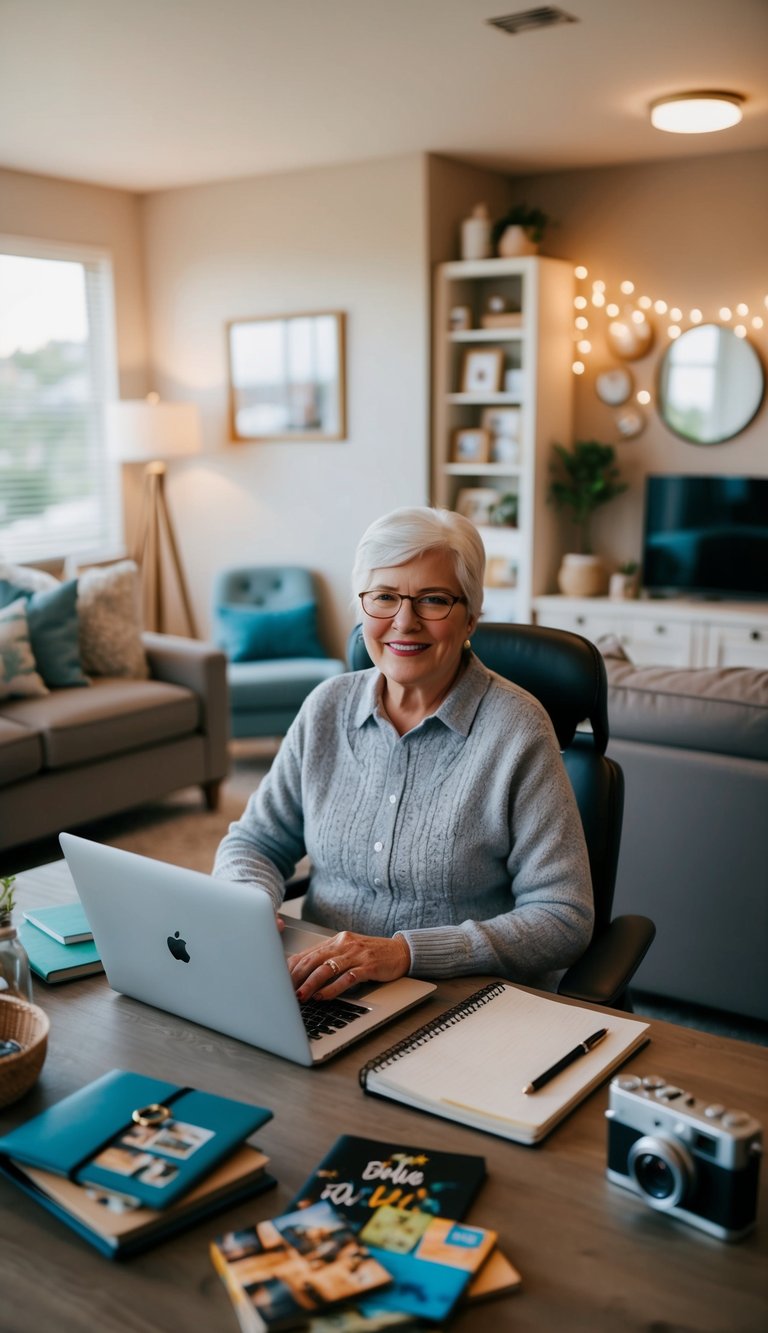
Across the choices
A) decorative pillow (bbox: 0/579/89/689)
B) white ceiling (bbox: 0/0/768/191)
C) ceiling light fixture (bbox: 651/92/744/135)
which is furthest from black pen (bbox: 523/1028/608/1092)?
ceiling light fixture (bbox: 651/92/744/135)

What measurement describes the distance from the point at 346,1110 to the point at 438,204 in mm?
4784

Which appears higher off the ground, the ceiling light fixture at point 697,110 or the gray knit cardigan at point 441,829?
the ceiling light fixture at point 697,110

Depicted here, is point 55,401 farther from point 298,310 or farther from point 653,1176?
point 653,1176

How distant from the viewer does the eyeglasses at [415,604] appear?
1.73 m

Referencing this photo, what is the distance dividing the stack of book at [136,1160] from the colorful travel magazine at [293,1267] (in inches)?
2.2

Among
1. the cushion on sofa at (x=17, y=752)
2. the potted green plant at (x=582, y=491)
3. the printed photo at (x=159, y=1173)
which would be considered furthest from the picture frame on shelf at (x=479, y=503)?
the printed photo at (x=159, y=1173)

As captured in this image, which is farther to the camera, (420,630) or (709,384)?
(709,384)

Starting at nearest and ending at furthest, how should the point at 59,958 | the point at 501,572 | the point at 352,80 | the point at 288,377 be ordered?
1. the point at 59,958
2. the point at 352,80
3. the point at 501,572
4. the point at 288,377

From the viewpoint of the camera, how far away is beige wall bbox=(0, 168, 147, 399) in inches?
217

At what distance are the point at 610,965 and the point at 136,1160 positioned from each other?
0.78 meters

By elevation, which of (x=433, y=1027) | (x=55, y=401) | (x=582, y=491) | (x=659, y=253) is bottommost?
(x=433, y=1027)

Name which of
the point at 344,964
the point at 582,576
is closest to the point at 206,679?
the point at 582,576

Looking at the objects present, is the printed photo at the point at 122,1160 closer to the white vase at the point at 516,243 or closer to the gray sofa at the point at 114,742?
the gray sofa at the point at 114,742

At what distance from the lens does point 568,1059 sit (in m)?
1.24
